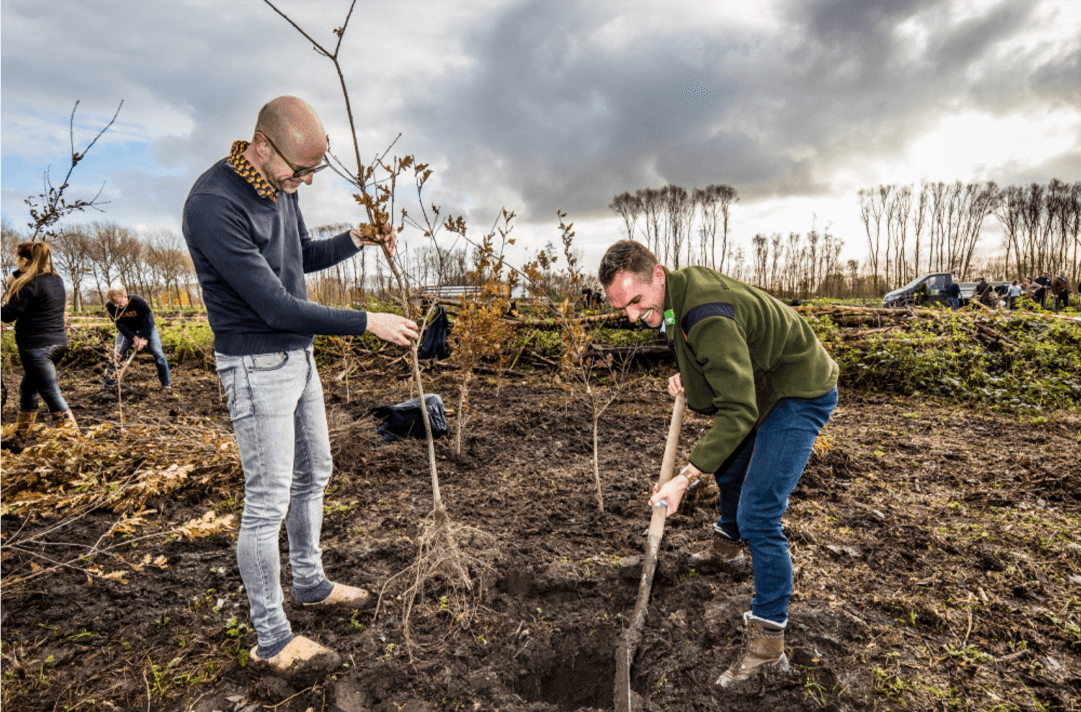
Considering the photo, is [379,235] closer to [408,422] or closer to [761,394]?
[761,394]

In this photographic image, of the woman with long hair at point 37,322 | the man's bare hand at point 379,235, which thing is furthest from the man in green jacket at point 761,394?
the woman with long hair at point 37,322

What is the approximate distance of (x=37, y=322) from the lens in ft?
17.1

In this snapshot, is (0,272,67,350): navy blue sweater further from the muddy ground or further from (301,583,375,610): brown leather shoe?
(301,583,375,610): brown leather shoe

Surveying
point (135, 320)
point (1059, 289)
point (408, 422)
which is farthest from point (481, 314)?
point (1059, 289)

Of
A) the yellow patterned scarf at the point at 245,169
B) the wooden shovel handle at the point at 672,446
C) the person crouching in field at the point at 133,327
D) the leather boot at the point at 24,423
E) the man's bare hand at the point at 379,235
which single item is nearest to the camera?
the yellow patterned scarf at the point at 245,169

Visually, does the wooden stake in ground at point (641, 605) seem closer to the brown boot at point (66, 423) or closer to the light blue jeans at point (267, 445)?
the light blue jeans at point (267, 445)

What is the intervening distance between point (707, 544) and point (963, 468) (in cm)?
279

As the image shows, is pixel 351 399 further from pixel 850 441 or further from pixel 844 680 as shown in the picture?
pixel 844 680

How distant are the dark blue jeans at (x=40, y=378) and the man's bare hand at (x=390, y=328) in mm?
5328

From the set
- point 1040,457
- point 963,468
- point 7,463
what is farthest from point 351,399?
point 1040,457

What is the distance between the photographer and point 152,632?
2445mm

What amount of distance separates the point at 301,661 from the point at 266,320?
1.30 metres

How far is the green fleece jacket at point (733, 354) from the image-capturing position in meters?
1.80

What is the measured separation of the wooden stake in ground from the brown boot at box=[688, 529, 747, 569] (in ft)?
1.96
